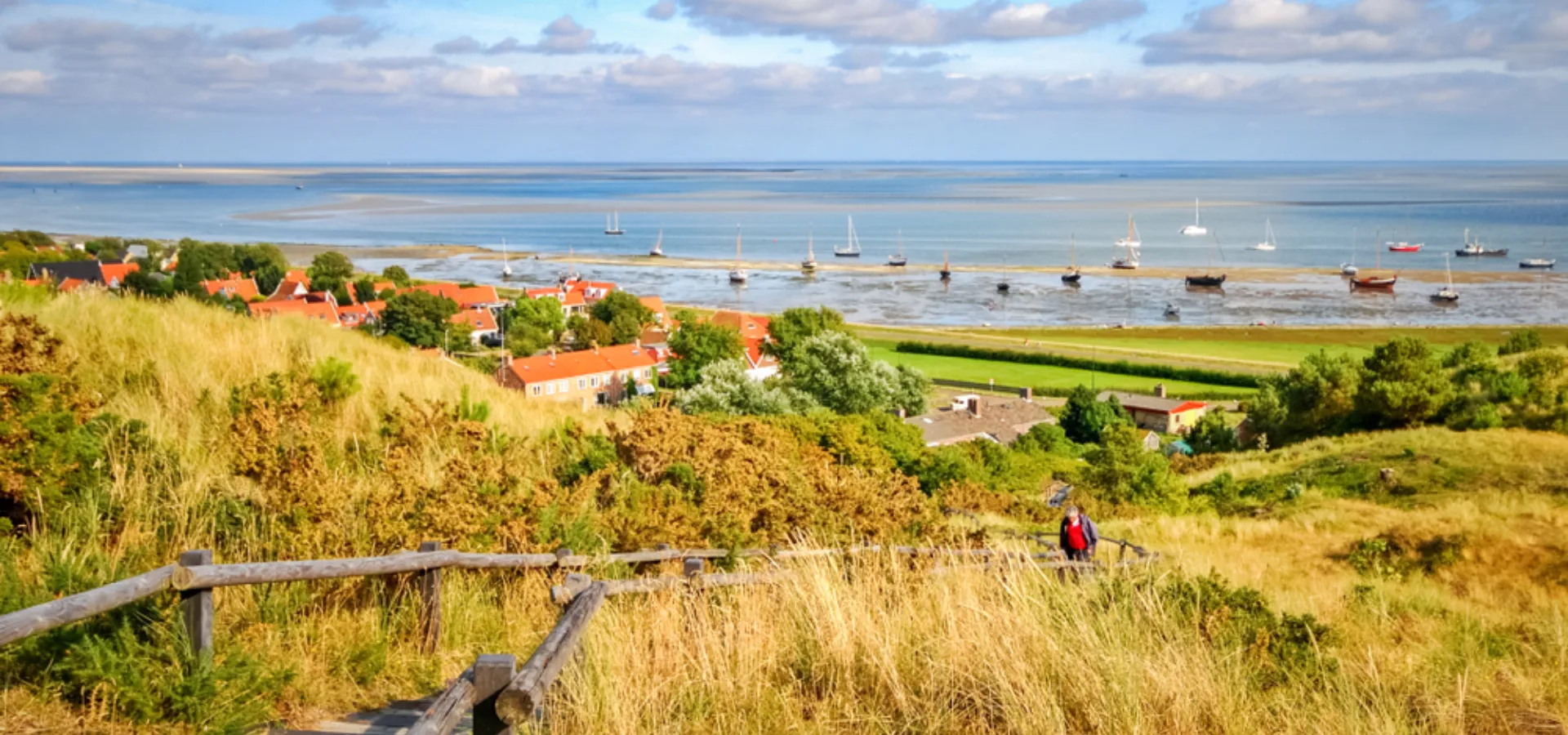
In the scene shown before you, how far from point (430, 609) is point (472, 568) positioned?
37 centimetres

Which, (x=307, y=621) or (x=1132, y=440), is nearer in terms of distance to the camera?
(x=307, y=621)

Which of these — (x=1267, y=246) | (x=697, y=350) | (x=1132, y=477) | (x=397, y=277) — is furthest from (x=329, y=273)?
(x=1267, y=246)

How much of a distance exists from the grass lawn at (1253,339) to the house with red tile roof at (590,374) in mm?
22200

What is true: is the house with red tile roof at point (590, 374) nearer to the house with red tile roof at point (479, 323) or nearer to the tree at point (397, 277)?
the house with red tile roof at point (479, 323)

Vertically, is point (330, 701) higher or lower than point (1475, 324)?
higher

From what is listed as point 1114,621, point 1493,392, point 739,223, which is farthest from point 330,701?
point 739,223

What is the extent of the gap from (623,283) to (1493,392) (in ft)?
229

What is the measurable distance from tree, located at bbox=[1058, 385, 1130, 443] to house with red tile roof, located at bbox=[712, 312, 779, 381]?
12.8 metres

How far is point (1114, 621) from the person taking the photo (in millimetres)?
5137

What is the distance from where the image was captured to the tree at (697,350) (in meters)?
49.4

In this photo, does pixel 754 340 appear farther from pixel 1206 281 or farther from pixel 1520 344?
pixel 1206 281

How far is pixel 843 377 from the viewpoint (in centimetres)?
4178

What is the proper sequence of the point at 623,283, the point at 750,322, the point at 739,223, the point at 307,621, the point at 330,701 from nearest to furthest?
the point at 330,701
the point at 307,621
the point at 750,322
the point at 623,283
the point at 739,223

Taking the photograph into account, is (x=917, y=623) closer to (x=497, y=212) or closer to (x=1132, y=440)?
(x=1132, y=440)
